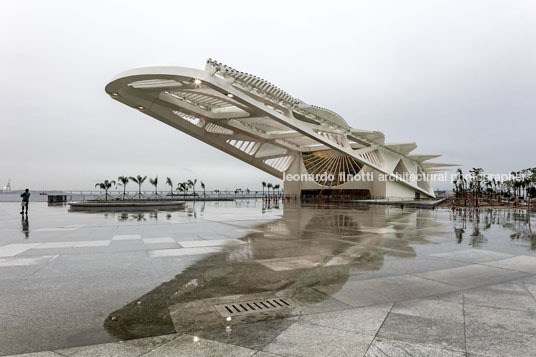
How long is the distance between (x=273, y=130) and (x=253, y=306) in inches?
1424

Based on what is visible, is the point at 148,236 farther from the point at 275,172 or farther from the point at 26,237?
the point at 275,172

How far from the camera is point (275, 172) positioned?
52.8m

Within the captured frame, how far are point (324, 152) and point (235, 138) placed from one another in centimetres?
1803

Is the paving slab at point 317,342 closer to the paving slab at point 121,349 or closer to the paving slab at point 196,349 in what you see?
the paving slab at point 196,349

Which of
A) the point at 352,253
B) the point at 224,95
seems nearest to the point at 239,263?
the point at 352,253

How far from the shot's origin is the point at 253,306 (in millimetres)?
3854

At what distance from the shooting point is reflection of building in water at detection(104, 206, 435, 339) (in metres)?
3.38

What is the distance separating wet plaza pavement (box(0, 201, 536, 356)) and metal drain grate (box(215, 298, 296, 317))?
2 centimetres

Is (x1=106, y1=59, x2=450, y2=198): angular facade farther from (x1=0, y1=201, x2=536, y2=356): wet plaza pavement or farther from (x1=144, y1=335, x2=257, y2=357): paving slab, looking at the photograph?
(x1=144, y1=335, x2=257, y2=357): paving slab

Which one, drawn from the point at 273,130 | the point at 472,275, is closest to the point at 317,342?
the point at 472,275

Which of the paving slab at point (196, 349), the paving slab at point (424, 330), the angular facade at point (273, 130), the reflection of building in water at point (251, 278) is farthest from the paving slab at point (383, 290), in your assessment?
the angular facade at point (273, 130)

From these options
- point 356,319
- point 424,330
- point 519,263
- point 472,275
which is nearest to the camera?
point 424,330

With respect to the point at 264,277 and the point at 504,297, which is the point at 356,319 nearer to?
the point at 264,277

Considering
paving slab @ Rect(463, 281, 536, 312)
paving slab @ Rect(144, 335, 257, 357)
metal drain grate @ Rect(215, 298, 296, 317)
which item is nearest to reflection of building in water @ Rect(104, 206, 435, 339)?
metal drain grate @ Rect(215, 298, 296, 317)
